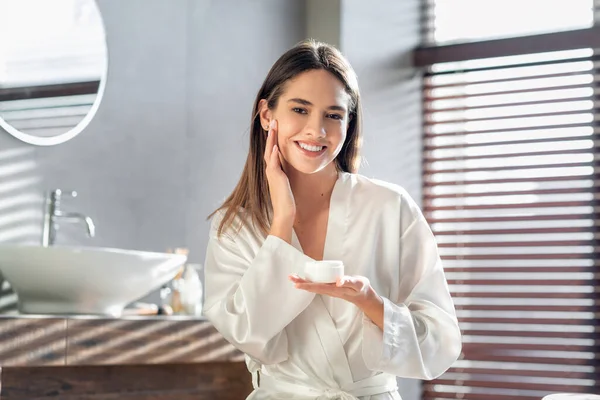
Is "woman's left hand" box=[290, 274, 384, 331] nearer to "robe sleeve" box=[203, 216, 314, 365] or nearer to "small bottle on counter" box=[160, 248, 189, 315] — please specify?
"robe sleeve" box=[203, 216, 314, 365]

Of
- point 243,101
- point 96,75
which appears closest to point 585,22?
point 243,101

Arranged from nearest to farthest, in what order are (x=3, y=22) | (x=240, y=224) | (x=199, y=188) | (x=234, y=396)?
(x=240, y=224) < (x=3, y=22) < (x=234, y=396) < (x=199, y=188)

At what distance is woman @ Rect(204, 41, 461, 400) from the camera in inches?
73.4

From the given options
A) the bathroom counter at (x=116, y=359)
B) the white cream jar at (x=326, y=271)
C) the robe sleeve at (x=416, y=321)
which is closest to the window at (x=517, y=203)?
the bathroom counter at (x=116, y=359)

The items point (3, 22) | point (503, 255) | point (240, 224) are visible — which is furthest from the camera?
point (503, 255)

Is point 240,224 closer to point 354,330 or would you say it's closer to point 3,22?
point 354,330

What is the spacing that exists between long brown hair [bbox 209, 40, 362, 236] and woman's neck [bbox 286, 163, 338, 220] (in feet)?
0.18

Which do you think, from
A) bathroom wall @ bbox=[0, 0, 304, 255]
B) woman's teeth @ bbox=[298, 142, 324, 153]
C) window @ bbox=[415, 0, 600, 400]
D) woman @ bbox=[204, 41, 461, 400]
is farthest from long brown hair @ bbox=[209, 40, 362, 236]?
window @ bbox=[415, 0, 600, 400]

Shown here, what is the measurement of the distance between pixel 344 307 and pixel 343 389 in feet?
0.57

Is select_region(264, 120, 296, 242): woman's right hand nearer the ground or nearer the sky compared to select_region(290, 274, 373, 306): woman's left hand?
nearer the sky

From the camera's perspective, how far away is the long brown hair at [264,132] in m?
1.98

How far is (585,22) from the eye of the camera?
3.98 m

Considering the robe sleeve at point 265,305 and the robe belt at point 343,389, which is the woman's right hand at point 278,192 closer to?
the robe sleeve at point 265,305

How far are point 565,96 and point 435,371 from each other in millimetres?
2402
